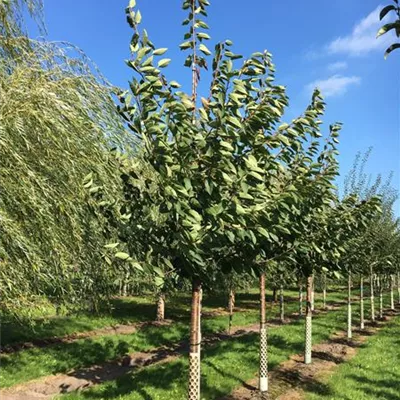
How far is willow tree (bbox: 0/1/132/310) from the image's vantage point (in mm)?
5121

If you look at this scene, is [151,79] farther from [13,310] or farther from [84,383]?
[84,383]

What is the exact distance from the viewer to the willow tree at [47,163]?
16.8 ft

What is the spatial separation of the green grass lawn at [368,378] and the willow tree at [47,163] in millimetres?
6878

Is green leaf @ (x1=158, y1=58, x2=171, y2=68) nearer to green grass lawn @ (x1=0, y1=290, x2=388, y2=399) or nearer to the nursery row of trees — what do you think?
the nursery row of trees

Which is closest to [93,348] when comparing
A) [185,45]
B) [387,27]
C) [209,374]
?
[209,374]

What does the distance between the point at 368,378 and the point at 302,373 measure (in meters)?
1.83

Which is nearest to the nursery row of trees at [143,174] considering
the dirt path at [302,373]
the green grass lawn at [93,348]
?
the dirt path at [302,373]

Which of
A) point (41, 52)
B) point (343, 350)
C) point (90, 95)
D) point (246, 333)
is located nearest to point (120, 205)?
point (90, 95)

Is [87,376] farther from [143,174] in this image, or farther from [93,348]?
[143,174]

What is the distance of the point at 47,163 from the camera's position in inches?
224

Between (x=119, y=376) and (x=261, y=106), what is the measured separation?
10.1 metres

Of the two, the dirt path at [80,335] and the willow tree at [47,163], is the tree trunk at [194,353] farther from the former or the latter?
the dirt path at [80,335]

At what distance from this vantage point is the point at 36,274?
535 cm

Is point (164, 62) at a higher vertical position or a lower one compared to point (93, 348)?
higher
